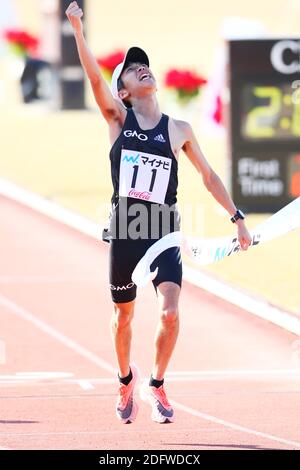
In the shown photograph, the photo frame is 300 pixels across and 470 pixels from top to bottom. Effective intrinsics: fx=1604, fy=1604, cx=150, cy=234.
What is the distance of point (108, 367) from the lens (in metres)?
13.6

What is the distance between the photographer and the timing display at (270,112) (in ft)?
79.8

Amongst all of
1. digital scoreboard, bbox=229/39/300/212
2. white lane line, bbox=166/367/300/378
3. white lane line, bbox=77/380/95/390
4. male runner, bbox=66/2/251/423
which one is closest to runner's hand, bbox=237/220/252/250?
male runner, bbox=66/2/251/423

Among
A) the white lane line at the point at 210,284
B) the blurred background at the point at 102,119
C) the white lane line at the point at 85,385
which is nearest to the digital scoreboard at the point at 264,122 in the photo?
the blurred background at the point at 102,119

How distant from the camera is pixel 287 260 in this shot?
21016 millimetres

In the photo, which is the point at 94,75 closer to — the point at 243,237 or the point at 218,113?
the point at 243,237

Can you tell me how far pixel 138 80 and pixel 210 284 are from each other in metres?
7.80

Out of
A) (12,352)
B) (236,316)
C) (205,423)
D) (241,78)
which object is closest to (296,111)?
(241,78)

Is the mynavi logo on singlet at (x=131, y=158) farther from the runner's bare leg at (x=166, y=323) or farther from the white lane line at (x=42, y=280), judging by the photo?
the white lane line at (x=42, y=280)

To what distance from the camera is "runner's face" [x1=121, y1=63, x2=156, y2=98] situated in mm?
10234

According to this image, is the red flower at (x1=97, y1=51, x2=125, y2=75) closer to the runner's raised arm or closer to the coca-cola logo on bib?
the runner's raised arm

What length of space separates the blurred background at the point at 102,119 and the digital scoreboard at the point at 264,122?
15 centimetres

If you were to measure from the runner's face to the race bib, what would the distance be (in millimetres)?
420

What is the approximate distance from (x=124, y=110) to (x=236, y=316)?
6.23 meters
